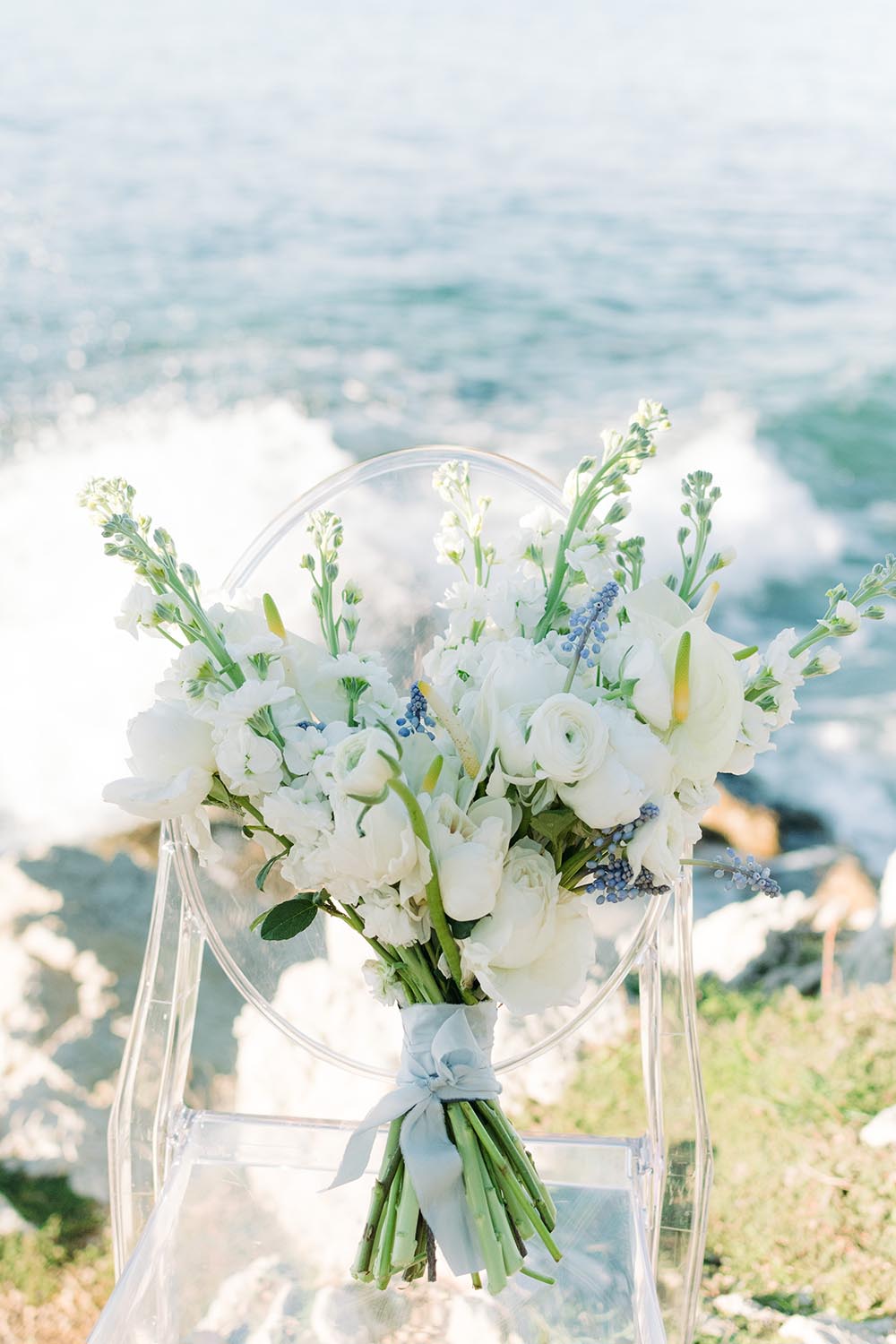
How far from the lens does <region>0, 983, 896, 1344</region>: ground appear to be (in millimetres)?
1511

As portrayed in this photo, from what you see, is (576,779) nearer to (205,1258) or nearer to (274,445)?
(205,1258)

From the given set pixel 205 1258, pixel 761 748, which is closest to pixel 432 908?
pixel 761 748

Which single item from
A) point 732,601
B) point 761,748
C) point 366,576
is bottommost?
Answer: point 761,748

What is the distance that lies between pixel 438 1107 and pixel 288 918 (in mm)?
156

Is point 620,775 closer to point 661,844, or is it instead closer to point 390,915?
point 661,844

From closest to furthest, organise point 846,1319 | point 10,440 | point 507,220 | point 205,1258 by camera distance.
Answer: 1. point 205,1258
2. point 846,1319
3. point 10,440
4. point 507,220

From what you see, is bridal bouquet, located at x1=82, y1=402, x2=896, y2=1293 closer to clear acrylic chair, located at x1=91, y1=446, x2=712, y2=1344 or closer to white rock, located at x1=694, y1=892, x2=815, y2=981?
clear acrylic chair, located at x1=91, y1=446, x2=712, y2=1344

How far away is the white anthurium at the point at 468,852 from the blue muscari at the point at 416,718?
1.7 inches

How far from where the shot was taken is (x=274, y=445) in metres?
2.54

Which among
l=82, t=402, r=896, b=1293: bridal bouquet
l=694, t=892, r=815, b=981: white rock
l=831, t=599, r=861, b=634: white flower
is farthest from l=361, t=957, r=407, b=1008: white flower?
l=694, t=892, r=815, b=981: white rock

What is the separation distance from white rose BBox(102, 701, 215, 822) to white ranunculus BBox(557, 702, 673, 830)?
21cm

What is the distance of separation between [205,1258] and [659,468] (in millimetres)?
1967

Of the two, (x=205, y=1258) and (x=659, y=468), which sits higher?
(x=659, y=468)

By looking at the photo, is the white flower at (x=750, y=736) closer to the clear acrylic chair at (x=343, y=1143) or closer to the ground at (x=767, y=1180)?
the clear acrylic chair at (x=343, y=1143)
